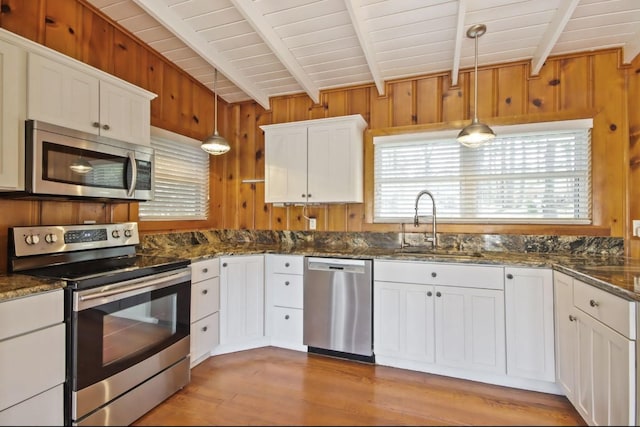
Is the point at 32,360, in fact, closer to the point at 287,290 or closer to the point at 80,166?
the point at 80,166

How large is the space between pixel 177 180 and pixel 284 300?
1568 mm

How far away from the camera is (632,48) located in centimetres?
235

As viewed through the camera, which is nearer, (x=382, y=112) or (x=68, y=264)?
(x=68, y=264)

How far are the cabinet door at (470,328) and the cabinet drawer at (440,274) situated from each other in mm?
48

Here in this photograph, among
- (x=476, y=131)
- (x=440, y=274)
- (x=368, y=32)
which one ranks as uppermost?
(x=368, y=32)

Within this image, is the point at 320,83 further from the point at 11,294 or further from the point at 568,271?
the point at 11,294

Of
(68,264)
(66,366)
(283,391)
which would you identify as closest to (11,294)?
(66,366)

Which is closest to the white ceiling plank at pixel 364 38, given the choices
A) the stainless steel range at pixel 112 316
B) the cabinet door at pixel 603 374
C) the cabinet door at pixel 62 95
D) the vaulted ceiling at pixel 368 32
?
the vaulted ceiling at pixel 368 32

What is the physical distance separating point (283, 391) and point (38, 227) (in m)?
1.79

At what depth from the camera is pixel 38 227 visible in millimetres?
1803

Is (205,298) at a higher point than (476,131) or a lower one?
lower

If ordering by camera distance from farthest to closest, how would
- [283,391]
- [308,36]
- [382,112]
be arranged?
1. [382,112]
2. [308,36]
3. [283,391]

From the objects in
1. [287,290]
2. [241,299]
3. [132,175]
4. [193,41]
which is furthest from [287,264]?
[193,41]

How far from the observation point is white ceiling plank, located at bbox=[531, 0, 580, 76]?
6.49 feet
